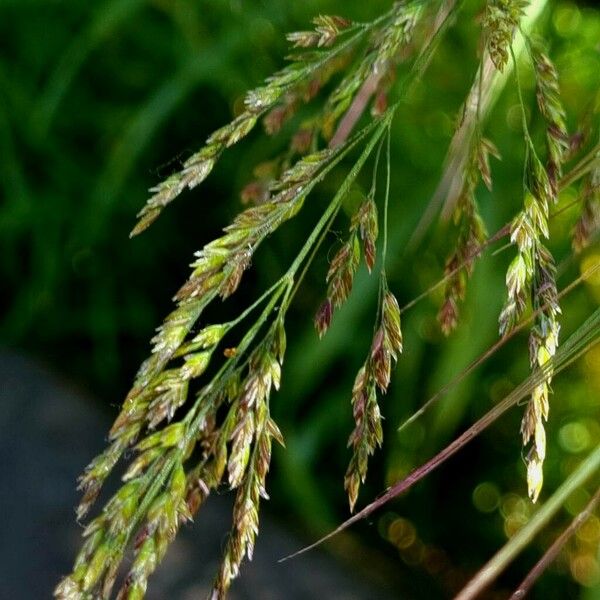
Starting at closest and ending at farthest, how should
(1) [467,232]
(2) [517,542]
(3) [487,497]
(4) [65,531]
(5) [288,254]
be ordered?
1. (2) [517,542]
2. (1) [467,232]
3. (4) [65,531]
4. (3) [487,497]
5. (5) [288,254]

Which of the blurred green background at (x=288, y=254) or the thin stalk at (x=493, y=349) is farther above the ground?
the thin stalk at (x=493, y=349)

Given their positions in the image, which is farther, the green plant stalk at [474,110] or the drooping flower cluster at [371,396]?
the green plant stalk at [474,110]

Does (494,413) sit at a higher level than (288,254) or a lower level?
higher

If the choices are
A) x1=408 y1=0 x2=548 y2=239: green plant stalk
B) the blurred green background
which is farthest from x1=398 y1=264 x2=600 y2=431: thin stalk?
the blurred green background

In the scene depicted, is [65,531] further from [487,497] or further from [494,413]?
[494,413]

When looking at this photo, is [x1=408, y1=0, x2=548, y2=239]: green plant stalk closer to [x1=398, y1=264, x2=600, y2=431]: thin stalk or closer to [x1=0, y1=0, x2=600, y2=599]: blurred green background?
[x1=398, y1=264, x2=600, y2=431]: thin stalk

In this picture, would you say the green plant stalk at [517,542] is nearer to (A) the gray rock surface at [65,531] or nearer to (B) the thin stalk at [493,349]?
(B) the thin stalk at [493,349]

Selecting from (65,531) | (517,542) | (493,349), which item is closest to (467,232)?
(493,349)

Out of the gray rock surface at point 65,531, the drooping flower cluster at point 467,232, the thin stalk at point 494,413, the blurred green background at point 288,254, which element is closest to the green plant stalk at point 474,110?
the drooping flower cluster at point 467,232

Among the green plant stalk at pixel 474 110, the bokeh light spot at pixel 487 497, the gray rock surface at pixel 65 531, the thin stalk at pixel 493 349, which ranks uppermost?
the green plant stalk at pixel 474 110
